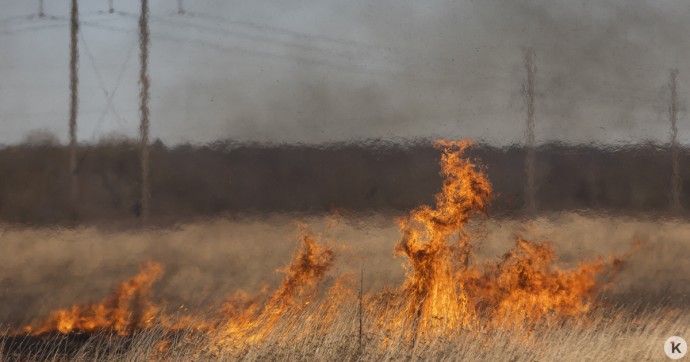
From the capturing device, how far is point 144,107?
11.1 metres

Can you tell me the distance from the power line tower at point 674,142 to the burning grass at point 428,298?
3.40ft

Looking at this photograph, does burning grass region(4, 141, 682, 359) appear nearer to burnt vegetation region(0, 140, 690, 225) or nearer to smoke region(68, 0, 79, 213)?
burnt vegetation region(0, 140, 690, 225)

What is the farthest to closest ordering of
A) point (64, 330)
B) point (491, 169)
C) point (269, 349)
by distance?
point (491, 169) → point (64, 330) → point (269, 349)

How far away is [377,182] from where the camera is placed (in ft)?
37.9

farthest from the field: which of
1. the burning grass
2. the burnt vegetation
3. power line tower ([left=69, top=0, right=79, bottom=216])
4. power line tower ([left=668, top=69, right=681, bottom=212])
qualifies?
power line tower ([left=69, top=0, right=79, bottom=216])

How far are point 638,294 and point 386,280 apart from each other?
3.32m

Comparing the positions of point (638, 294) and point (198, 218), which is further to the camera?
point (638, 294)

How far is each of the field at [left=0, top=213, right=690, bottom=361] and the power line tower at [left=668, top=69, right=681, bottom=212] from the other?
37 cm

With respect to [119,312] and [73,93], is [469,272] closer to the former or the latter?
[119,312]

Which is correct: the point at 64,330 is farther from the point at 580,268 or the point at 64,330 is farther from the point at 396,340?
the point at 580,268

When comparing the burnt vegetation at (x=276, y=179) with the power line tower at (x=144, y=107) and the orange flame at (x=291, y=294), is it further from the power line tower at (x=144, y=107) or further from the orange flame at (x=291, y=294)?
the orange flame at (x=291, y=294)

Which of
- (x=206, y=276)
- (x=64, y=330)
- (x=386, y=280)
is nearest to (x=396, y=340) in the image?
(x=386, y=280)

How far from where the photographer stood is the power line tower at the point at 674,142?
40.2ft

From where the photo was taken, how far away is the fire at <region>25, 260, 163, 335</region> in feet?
36.1
